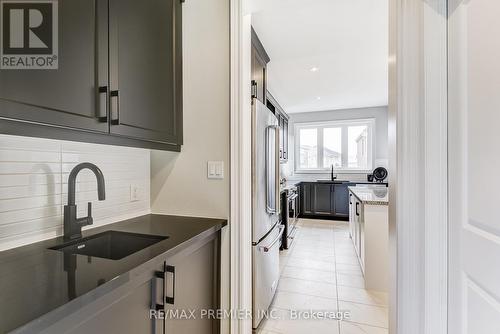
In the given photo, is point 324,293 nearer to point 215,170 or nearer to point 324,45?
point 215,170

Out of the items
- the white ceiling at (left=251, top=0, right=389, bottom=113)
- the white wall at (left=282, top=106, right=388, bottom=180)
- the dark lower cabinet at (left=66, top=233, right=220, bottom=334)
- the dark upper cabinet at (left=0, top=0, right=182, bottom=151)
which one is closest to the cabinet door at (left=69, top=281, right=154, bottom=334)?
the dark lower cabinet at (left=66, top=233, right=220, bottom=334)

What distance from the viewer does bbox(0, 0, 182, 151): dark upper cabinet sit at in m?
0.83

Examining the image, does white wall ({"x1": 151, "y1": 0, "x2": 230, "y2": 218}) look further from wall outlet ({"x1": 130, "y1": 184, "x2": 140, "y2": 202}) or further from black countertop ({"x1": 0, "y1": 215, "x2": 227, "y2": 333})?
black countertop ({"x1": 0, "y1": 215, "x2": 227, "y2": 333})

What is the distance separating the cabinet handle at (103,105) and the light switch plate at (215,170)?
0.66 meters

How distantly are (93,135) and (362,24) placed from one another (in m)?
2.29

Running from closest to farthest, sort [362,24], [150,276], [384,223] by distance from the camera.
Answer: [150,276], [362,24], [384,223]

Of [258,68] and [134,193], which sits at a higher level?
[258,68]

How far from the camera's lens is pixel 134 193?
1.61 m

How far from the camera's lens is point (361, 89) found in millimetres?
4254

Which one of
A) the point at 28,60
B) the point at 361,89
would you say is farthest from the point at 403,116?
the point at 361,89

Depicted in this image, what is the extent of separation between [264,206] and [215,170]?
0.60m

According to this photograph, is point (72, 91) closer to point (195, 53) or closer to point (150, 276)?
point (150, 276)

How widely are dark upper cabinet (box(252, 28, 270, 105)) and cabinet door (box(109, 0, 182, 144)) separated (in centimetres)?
89

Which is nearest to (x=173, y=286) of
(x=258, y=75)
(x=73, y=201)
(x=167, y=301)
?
(x=167, y=301)
